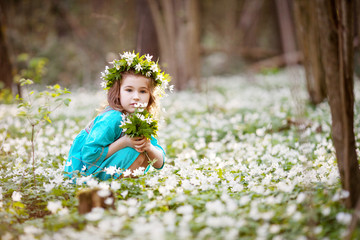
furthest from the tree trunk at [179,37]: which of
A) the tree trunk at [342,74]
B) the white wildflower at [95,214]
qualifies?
the white wildflower at [95,214]

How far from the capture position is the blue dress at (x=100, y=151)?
10.1ft

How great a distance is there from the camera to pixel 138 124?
3.04 meters

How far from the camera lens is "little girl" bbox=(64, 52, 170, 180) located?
10.2ft

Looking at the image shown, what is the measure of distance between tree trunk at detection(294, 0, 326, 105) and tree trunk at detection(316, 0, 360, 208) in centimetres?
420

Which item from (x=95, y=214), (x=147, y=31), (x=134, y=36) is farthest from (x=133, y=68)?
(x=134, y=36)

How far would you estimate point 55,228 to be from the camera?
2203 mm

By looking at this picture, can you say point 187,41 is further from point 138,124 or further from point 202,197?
point 202,197

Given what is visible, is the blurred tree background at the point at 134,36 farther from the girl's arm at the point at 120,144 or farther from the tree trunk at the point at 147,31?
the girl's arm at the point at 120,144

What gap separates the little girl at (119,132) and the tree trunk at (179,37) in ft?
23.4

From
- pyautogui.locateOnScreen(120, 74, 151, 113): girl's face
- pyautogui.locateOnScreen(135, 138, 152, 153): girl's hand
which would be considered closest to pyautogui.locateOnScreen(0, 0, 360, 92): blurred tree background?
pyautogui.locateOnScreen(120, 74, 151, 113): girl's face

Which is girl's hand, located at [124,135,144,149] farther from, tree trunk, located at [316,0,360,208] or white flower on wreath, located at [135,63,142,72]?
tree trunk, located at [316,0,360,208]

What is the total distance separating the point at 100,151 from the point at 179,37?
8285mm

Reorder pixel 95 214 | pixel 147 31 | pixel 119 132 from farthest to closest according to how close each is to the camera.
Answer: pixel 147 31
pixel 119 132
pixel 95 214

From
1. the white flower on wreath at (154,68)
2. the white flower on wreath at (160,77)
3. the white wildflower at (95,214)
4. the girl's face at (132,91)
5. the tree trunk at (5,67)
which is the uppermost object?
the tree trunk at (5,67)
